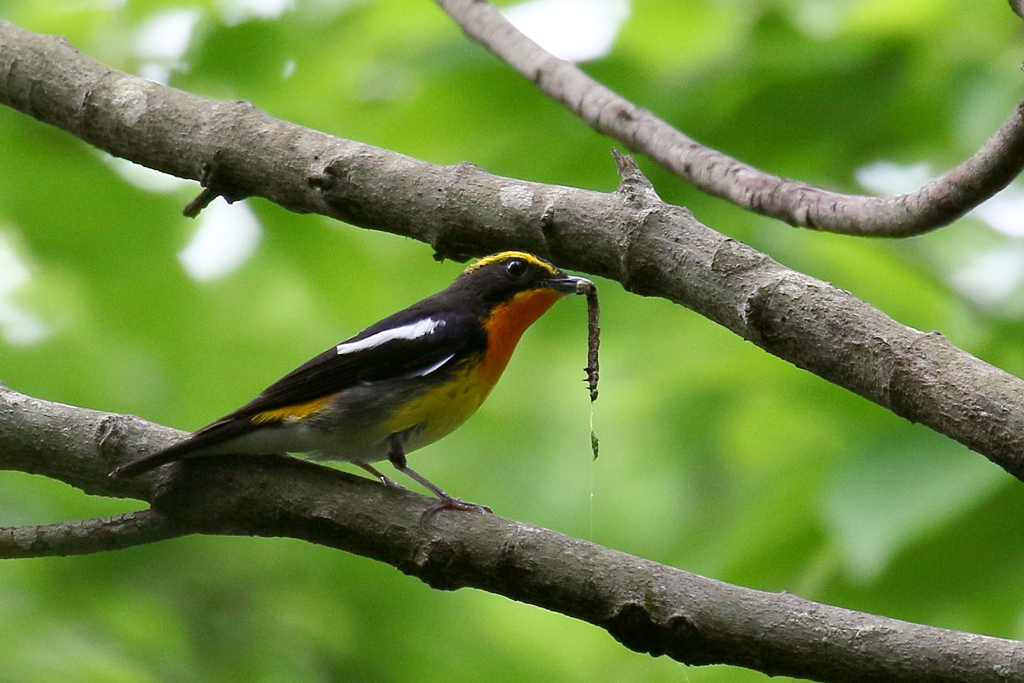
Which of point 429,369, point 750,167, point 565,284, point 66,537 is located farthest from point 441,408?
point 750,167

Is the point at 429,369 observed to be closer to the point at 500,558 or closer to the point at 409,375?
the point at 409,375

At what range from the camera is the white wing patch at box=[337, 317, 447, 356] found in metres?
4.31

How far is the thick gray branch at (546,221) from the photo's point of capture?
7.54ft

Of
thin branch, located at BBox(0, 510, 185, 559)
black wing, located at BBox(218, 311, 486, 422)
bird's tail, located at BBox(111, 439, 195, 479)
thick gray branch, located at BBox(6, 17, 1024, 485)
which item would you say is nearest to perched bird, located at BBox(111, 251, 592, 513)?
black wing, located at BBox(218, 311, 486, 422)

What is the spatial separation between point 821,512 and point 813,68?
1538 mm

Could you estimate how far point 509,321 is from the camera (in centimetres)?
476

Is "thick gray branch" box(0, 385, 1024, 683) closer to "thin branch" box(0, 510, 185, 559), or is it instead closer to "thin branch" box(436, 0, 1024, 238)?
"thin branch" box(0, 510, 185, 559)

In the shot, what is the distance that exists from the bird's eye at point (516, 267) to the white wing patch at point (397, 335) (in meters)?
0.47

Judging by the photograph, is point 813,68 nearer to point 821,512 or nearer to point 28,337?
point 821,512

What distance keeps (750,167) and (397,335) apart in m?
2.00

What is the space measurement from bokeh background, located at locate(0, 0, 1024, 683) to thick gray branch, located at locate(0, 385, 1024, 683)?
0.54m

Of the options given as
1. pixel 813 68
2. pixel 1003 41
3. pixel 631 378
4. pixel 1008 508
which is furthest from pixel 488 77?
pixel 1008 508

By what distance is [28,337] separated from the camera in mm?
4930

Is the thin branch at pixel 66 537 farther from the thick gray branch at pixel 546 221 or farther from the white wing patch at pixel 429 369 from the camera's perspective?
the white wing patch at pixel 429 369
